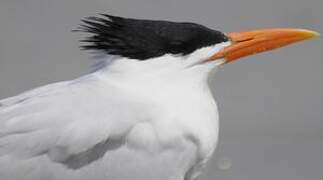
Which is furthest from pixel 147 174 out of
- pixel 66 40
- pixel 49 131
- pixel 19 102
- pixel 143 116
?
pixel 66 40

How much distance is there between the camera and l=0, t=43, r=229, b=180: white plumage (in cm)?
164

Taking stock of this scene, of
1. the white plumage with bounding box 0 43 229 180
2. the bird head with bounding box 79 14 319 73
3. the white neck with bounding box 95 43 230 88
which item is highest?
the bird head with bounding box 79 14 319 73

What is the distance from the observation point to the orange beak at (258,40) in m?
1.81

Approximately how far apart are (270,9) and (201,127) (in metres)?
1.33

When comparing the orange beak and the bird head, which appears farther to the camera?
the orange beak

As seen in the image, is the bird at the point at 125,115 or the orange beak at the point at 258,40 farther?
the orange beak at the point at 258,40

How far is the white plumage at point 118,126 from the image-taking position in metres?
1.64

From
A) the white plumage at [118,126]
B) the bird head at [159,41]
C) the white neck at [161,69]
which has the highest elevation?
the bird head at [159,41]

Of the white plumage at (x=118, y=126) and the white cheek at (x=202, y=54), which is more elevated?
the white cheek at (x=202, y=54)

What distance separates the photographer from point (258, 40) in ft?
6.01

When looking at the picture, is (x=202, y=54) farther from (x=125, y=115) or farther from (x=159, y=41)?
(x=125, y=115)

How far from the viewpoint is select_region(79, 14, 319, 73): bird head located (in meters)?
1.68

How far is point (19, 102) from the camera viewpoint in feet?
5.77

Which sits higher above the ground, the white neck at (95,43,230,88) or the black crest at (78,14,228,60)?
the black crest at (78,14,228,60)
